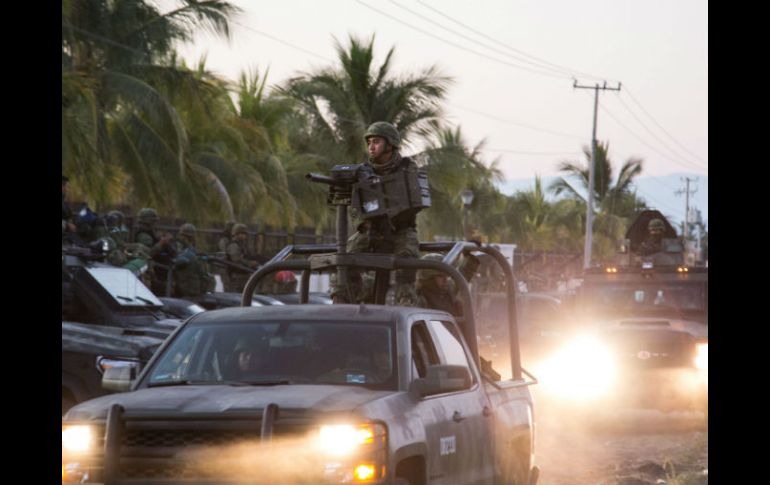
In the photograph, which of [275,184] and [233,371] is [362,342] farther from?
[275,184]

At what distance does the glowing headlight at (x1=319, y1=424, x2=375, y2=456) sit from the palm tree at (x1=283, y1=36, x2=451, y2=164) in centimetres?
3371

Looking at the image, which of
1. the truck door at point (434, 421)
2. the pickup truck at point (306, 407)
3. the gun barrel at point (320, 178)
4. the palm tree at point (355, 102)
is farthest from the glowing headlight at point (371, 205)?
the palm tree at point (355, 102)

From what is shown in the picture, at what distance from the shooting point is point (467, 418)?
8023 millimetres

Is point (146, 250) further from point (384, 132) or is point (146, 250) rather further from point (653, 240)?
point (653, 240)

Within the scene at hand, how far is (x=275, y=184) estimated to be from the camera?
1583 inches

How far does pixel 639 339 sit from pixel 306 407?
1121 cm

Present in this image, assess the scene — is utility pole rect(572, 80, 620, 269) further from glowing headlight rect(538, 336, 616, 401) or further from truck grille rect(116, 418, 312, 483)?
truck grille rect(116, 418, 312, 483)

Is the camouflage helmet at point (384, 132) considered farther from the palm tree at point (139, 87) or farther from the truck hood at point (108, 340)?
the palm tree at point (139, 87)

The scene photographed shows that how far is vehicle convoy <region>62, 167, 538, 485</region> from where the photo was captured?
21.3 feet

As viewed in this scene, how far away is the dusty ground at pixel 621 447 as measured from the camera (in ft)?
42.8

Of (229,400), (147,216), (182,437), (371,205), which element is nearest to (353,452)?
(229,400)
